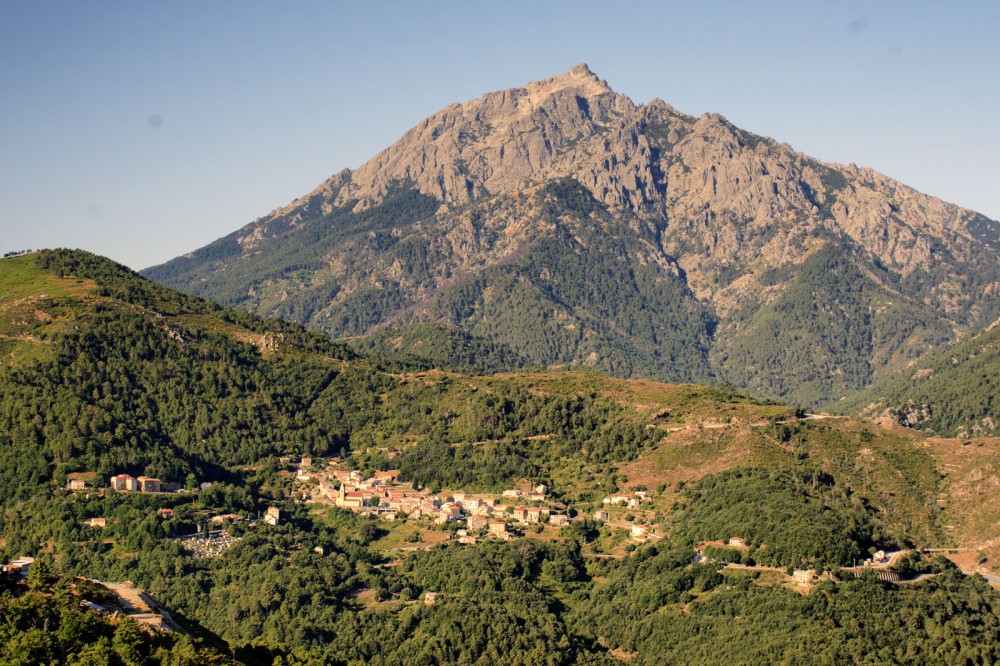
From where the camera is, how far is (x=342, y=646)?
395 ft

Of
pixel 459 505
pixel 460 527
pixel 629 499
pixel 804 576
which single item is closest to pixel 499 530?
pixel 460 527

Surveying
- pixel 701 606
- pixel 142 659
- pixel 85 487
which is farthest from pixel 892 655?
pixel 85 487

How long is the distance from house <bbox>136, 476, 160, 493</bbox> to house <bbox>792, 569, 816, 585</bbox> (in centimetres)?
7587

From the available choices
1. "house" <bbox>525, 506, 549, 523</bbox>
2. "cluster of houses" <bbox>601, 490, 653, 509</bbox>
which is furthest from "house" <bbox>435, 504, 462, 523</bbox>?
"cluster of houses" <bbox>601, 490, 653, 509</bbox>

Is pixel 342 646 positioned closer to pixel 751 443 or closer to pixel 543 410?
pixel 751 443

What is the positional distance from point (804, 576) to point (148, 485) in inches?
3044

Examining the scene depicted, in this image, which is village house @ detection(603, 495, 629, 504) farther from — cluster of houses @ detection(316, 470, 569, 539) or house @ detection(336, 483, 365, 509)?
house @ detection(336, 483, 365, 509)

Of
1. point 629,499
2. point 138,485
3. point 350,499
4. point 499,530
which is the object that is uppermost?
point 138,485

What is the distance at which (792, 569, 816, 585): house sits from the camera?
123 metres

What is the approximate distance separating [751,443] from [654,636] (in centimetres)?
4407

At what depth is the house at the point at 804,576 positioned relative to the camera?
123125mm

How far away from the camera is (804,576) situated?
123312mm

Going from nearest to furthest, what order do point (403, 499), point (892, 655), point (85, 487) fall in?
1. point (892, 655)
2. point (85, 487)
3. point (403, 499)

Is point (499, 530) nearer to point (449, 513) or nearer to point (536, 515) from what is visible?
point (536, 515)
